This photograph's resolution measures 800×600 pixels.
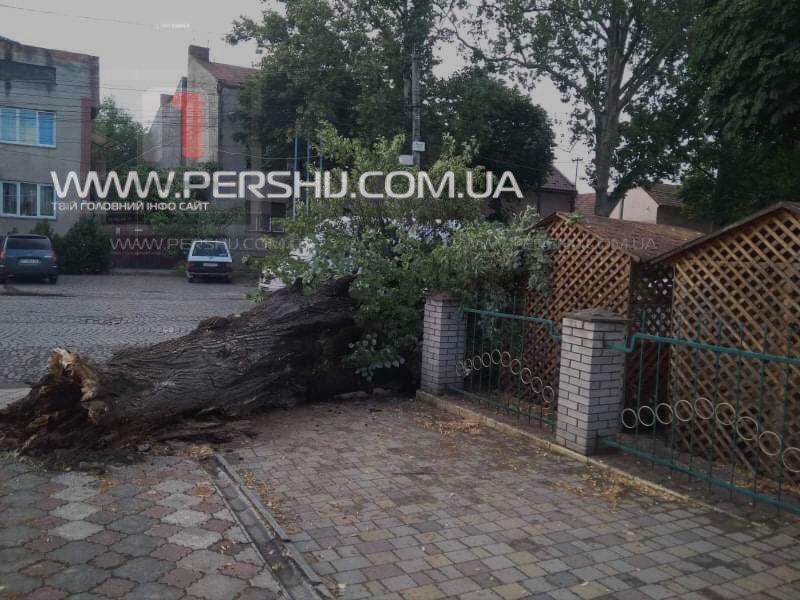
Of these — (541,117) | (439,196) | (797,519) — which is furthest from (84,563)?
(541,117)

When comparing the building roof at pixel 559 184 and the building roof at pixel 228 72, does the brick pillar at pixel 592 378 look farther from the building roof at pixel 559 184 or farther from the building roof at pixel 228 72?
the building roof at pixel 559 184

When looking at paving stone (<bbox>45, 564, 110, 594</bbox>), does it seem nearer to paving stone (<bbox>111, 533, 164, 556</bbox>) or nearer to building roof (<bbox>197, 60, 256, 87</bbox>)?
paving stone (<bbox>111, 533, 164, 556</bbox>)

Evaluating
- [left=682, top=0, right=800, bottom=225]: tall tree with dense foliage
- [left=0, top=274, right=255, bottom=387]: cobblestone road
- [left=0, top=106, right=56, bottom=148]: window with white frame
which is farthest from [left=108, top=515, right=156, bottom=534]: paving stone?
[left=0, top=106, right=56, bottom=148]: window with white frame

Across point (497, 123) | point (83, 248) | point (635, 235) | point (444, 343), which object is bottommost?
point (444, 343)

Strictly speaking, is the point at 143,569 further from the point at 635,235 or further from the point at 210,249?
the point at 210,249

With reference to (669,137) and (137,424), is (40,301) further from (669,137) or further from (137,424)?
(669,137)

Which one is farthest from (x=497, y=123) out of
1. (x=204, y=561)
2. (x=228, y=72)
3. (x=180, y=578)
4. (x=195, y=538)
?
(x=180, y=578)

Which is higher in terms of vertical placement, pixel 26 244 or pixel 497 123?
pixel 497 123

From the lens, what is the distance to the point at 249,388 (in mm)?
6230

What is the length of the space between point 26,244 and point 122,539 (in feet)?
65.7

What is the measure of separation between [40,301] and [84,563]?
14333 mm

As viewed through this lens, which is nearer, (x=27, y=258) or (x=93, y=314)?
(x=93, y=314)

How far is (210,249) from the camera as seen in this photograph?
2520 cm

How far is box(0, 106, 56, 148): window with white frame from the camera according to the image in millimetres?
26062
